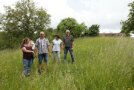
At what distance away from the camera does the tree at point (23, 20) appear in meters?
45.2

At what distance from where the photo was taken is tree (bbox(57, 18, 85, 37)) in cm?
4917

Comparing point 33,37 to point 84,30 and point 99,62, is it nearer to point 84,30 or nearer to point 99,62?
point 84,30

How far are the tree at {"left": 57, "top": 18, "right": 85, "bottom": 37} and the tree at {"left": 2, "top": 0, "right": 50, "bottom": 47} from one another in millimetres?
4711

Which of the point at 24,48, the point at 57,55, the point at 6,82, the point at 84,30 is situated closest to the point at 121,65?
the point at 6,82

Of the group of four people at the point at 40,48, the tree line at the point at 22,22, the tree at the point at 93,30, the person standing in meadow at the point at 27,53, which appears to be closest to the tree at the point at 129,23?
the tree at the point at 93,30

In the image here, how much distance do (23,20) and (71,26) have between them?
8.97 m

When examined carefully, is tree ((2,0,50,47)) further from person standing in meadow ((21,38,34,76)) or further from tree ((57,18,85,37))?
person standing in meadow ((21,38,34,76))

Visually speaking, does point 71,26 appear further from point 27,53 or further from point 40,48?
point 27,53

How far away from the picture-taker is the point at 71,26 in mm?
51438

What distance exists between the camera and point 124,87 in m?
7.77

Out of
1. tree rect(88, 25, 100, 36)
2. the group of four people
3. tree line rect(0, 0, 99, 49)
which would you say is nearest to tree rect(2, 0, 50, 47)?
tree line rect(0, 0, 99, 49)

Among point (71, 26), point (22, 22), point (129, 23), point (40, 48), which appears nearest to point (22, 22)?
point (22, 22)

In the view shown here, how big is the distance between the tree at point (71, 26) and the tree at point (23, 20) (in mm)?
4711

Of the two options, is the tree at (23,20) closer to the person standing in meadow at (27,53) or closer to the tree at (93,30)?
the tree at (93,30)
